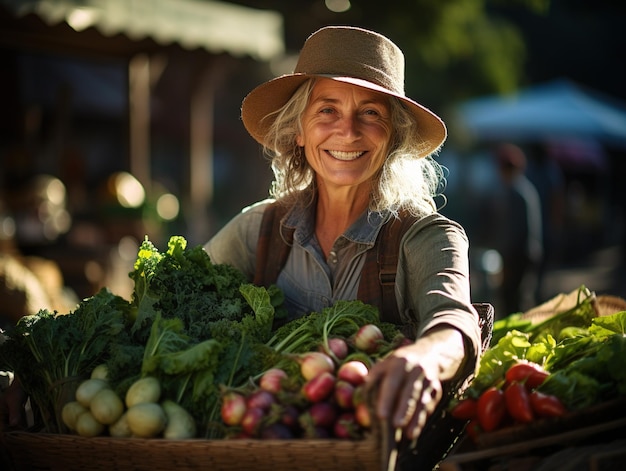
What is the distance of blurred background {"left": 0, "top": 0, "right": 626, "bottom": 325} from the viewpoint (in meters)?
6.47

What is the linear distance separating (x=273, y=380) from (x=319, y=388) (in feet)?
0.56

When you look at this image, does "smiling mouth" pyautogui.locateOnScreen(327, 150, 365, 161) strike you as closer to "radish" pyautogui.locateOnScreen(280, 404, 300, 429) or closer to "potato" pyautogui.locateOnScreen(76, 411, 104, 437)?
"radish" pyautogui.locateOnScreen(280, 404, 300, 429)

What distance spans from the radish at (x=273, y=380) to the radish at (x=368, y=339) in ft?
0.94

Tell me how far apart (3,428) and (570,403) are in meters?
1.78

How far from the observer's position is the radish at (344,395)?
2.07m

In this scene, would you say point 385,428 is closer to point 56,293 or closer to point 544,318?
point 544,318

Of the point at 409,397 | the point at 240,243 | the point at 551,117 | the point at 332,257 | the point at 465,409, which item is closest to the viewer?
the point at 409,397

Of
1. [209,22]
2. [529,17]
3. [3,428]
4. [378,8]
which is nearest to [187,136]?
[209,22]

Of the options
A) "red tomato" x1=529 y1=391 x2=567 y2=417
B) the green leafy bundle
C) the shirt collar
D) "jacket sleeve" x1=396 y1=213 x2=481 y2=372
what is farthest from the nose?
"red tomato" x1=529 y1=391 x2=567 y2=417

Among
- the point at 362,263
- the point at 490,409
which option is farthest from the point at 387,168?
the point at 490,409

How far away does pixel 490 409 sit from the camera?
2.24 m

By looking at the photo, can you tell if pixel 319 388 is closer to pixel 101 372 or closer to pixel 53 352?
pixel 101 372

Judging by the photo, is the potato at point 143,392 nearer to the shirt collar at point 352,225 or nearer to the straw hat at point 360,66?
the shirt collar at point 352,225

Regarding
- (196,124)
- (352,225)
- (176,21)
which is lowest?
(352,225)
